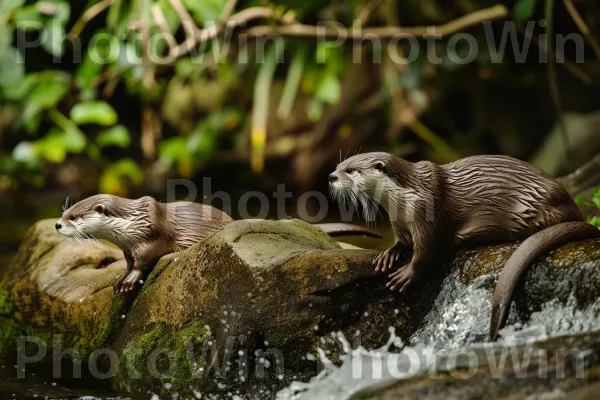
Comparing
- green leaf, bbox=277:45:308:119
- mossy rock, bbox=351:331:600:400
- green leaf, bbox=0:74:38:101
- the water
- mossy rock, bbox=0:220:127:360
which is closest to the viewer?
mossy rock, bbox=351:331:600:400

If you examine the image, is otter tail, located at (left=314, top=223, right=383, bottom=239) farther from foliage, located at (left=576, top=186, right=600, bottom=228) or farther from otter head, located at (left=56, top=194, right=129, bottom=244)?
foliage, located at (left=576, top=186, right=600, bottom=228)

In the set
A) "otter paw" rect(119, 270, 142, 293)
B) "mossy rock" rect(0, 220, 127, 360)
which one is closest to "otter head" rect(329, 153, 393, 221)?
"otter paw" rect(119, 270, 142, 293)

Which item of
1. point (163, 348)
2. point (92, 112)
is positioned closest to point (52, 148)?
point (92, 112)

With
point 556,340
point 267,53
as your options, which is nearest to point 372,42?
point 267,53

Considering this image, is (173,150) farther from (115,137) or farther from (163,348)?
(163,348)

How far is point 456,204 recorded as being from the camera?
2.22 metres

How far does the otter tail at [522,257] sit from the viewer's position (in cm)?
197

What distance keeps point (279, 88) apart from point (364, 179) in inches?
180

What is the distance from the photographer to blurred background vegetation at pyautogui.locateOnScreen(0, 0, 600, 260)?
5.23 meters

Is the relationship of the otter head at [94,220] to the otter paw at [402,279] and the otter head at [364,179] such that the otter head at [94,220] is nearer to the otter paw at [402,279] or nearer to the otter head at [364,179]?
the otter head at [364,179]

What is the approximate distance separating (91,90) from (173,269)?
12.2ft

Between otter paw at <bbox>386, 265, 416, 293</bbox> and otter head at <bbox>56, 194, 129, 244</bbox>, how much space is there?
0.98 metres

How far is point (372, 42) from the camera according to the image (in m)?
5.96

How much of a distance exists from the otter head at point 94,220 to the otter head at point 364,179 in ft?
2.65
